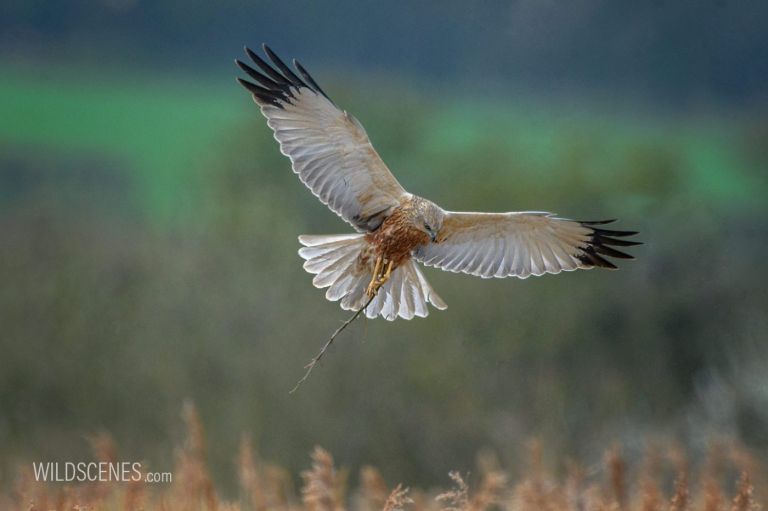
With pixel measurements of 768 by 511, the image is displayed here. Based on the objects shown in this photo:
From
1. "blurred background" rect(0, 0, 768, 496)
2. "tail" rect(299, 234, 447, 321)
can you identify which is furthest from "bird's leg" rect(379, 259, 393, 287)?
"blurred background" rect(0, 0, 768, 496)

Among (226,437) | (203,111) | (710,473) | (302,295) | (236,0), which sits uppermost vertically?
(236,0)

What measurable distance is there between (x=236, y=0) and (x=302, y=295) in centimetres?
1422

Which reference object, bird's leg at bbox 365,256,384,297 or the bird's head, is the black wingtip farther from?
bird's leg at bbox 365,256,384,297

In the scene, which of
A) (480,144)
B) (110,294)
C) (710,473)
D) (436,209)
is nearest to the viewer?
(710,473)

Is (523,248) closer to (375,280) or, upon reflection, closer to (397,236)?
(397,236)

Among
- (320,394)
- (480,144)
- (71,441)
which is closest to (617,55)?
(480,144)

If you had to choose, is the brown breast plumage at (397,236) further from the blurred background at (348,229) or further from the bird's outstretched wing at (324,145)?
the blurred background at (348,229)

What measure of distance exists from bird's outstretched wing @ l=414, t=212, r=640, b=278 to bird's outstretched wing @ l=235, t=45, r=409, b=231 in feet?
1.30

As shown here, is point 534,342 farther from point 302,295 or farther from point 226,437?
point 226,437

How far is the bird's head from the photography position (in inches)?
205

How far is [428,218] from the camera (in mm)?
5211

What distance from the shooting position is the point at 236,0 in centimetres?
2825

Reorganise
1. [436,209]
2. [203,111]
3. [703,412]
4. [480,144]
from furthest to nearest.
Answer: [203,111], [480,144], [703,412], [436,209]

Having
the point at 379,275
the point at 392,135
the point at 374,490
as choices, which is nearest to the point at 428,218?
the point at 379,275
